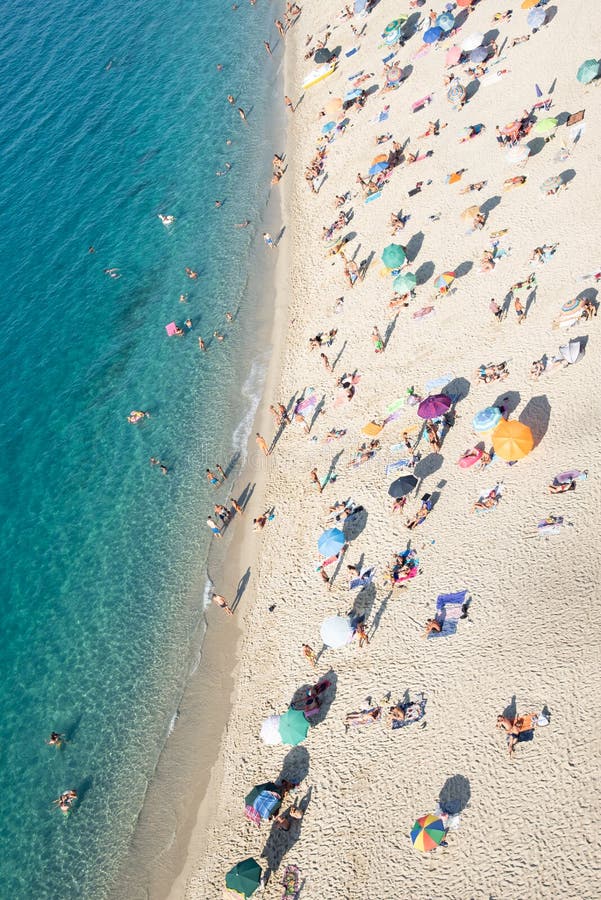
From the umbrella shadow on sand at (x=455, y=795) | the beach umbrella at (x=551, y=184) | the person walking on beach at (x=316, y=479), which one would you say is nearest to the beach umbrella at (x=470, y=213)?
the beach umbrella at (x=551, y=184)

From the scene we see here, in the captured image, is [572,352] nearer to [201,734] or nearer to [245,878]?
[201,734]

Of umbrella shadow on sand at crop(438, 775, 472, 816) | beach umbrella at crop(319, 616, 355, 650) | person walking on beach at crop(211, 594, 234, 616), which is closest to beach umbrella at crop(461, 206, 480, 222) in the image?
beach umbrella at crop(319, 616, 355, 650)

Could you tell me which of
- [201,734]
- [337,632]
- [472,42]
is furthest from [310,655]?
[472,42]

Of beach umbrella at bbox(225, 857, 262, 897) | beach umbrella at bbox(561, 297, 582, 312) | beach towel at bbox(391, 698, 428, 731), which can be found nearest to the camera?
beach umbrella at bbox(225, 857, 262, 897)

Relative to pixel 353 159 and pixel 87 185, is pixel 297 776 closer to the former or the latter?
pixel 353 159

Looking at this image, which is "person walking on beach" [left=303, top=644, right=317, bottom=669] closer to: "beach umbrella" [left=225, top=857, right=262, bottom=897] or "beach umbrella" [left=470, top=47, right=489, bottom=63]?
"beach umbrella" [left=225, top=857, right=262, bottom=897]

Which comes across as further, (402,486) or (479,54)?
(479,54)

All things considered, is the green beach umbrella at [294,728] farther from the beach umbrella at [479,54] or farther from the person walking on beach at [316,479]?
the beach umbrella at [479,54]
